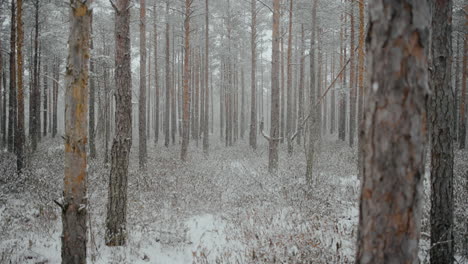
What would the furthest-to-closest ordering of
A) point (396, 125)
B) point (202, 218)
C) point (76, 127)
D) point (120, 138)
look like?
point (202, 218) → point (120, 138) → point (76, 127) → point (396, 125)

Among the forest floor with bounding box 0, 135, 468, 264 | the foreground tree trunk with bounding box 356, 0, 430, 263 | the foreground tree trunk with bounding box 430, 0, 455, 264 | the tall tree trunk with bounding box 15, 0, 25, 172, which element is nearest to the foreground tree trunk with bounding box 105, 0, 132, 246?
the forest floor with bounding box 0, 135, 468, 264

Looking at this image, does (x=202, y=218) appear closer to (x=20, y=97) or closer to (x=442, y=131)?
(x=442, y=131)

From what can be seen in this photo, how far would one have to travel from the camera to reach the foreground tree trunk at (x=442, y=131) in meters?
3.52

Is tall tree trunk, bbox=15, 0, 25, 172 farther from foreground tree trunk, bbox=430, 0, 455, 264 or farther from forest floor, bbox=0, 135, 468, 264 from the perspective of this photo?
foreground tree trunk, bbox=430, 0, 455, 264

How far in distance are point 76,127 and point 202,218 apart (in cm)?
408

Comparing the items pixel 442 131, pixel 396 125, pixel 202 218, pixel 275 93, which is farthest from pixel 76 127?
pixel 275 93

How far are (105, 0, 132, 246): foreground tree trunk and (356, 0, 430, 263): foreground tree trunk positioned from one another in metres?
4.23

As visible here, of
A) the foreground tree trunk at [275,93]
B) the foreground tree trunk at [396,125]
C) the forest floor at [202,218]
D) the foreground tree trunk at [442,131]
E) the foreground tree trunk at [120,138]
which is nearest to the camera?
the foreground tree trunk at [396,125]

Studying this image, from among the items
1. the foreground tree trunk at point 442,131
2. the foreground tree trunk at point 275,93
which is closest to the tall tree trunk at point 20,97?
the foreground tree trunk at point 275,93

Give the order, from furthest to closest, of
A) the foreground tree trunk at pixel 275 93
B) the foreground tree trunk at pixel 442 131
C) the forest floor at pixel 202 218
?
the foreground tree trunk at pixel 275 93 < the forest floor at pixel 202 218 < the foreground tree trunk at pixel 442 131

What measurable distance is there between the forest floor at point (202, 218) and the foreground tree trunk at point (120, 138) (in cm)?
33

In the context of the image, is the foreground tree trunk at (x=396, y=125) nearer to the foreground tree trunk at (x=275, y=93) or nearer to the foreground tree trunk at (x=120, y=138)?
the foreground tree trunk at (x=120, y=138)

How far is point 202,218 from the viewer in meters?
6.64

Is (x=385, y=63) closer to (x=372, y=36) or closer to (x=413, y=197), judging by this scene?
(x=372, y=36)
